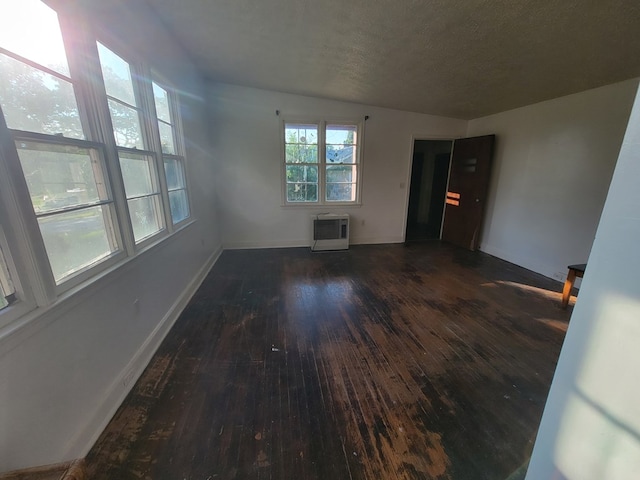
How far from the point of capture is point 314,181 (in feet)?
15.0

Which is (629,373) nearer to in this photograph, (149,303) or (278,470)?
(278,470)

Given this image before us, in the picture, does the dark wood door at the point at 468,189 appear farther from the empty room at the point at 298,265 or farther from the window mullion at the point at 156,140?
the window mullion at the point at 156,140

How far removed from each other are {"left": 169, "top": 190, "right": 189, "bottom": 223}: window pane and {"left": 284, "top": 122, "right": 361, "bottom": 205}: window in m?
1.84

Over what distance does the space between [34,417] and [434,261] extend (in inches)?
170

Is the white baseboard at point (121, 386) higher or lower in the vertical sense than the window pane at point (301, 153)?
lower

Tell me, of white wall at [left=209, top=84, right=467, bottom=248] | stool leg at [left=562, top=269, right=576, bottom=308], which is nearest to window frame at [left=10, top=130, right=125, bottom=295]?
white wall at [left=209, top=84, right=467, bottom=248]

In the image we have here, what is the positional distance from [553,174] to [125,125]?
480cm

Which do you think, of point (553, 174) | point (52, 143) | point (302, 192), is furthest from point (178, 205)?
point (553, 174)

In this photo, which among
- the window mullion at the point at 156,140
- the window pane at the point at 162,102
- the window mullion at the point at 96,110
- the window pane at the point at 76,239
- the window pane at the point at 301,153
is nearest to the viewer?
the window pane at the point at 76,239

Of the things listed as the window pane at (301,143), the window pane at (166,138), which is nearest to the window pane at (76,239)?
the window pane at (166,138)

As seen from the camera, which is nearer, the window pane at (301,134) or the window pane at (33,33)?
the window pane at (33,33)

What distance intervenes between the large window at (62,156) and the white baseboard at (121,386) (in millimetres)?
687

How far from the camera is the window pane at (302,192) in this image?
14.9 feet

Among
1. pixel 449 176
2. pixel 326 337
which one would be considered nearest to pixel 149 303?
pixel 326 337
